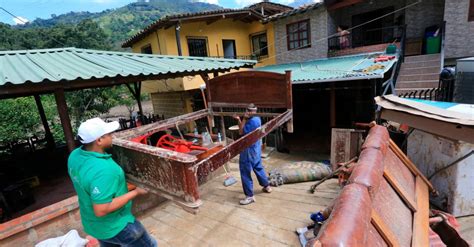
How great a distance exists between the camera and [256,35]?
15227 millimetres

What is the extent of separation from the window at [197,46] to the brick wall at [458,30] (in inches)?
435

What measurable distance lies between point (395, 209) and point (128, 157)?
2483mm

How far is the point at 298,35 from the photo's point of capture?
12.9 metres

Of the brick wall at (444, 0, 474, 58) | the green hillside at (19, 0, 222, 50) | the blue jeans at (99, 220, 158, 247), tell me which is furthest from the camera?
the green hillside at (19, 0, 222, 50)

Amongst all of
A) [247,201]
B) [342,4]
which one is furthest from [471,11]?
[247,201]

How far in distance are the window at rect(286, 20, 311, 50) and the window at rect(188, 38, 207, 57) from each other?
4.86 metres

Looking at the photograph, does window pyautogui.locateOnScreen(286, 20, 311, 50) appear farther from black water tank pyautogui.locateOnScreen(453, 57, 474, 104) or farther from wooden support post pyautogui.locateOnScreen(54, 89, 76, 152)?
wooden support post pyautogui.locateOnScreen(54, 89, 76, 152)

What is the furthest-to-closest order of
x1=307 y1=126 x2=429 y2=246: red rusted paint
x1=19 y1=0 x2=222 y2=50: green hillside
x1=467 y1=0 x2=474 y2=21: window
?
x1=19 y1=0 x2=222 y2=50: green hillside, x1=467 y1=0 x2=474 y2=21: window, x1=307 y1=126 x2=429 y2=246: red rusted paint

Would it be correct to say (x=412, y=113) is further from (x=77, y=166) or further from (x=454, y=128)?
(x=77, y=166)

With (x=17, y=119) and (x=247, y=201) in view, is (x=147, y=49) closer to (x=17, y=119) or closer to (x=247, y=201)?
(x=17, y=119)

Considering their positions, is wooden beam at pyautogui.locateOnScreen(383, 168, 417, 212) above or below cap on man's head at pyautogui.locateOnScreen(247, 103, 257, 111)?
below

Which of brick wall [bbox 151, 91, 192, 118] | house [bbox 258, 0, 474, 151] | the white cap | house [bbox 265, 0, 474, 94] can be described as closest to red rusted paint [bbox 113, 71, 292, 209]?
the white cap

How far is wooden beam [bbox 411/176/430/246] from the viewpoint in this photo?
1920mm

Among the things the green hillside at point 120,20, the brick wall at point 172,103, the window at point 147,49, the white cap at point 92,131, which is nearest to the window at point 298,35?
the brick wall at point 172,103
